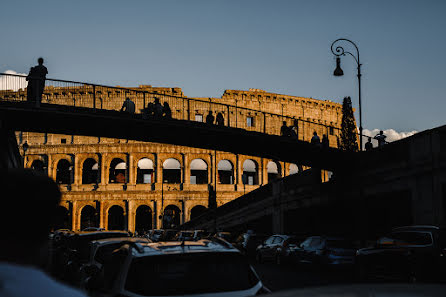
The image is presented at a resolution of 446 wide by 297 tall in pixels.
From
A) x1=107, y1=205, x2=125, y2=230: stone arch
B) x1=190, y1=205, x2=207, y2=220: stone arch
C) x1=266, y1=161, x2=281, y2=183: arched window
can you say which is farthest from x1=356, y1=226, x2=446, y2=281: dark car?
x1=107, y1=205, x2=125, y2=230: stone arch

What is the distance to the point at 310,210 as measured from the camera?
138ft

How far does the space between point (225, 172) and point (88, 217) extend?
19755 millimetres

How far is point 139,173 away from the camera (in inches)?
3044

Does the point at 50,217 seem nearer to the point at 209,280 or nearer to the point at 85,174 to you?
the point at 209,280

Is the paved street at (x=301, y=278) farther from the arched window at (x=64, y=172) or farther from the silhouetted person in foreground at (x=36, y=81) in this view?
the arched window at (x=64, y=172)

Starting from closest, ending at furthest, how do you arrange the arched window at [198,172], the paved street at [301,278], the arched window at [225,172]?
the paved street at [301,278]
the arched window at [225,172]
the arched window at [198,172]

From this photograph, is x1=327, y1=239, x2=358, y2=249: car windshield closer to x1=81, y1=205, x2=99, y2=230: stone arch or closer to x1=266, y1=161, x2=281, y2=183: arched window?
x1=266, y1=161, x2=281, y2=183: arched window

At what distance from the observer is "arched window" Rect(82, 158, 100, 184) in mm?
77625

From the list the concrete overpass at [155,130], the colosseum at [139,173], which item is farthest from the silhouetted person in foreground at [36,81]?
the colosseum at [139,173]

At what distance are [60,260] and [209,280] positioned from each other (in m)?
17.6

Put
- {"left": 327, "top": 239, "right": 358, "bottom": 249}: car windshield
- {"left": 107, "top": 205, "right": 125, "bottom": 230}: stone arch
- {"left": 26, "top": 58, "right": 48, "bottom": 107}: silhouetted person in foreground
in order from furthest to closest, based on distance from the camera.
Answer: {"left": 107, "top": 205, "right": 125, "bottom": 230}: stone arch, {"left": 26, "top": 58, "right": 48, "bottom": 107}: silhouetted person in foreground, {"left": 327, "top": 239, "right": 358, "bottom": 249}: car windshield

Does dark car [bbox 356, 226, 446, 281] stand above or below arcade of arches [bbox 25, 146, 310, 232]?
below

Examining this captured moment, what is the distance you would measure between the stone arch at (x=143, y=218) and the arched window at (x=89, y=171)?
7.66m

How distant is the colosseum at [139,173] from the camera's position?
243 ft
